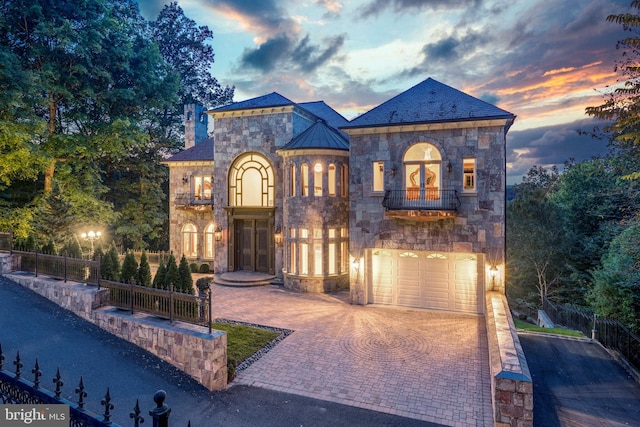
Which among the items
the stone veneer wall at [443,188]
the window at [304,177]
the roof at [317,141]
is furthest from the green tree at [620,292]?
the window at [304,177]

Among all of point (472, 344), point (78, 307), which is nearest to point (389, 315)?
point (472, 344)

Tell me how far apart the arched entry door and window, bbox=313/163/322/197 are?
361 centimetres

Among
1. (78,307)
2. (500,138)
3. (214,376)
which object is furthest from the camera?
(500,138)

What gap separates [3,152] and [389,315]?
847 inches

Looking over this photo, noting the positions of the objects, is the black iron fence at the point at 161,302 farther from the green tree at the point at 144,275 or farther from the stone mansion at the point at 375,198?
the stone mansion at the point at 375,198

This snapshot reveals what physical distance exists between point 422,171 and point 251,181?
10.8 m

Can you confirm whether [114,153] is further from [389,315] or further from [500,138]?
[500,138]

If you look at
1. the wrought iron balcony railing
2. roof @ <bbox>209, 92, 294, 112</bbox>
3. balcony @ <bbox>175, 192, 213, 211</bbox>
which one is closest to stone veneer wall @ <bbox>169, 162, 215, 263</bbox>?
balcony @ <bbox>175, 192, 213, 211</bbox>

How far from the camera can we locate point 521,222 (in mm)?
27562

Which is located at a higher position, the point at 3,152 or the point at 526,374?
the point at 3,152

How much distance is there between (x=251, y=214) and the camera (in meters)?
21.5

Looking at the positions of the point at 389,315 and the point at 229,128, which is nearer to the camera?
the point at 389,315

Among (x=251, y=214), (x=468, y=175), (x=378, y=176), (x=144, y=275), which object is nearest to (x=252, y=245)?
(x=251, y=214)

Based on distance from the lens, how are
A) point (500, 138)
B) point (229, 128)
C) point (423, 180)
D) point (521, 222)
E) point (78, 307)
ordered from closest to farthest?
point (78, 307)
point (500, 138)
point (423, 180)
point (229, 128)
point (521, 222)
